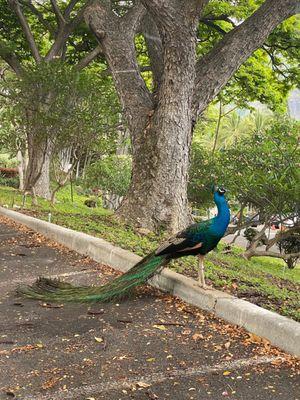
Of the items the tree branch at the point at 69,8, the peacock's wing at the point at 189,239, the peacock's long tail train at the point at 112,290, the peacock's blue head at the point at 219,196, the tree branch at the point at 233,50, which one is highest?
the tree branch at the point at 69,8

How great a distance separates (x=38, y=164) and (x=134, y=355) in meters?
11.8

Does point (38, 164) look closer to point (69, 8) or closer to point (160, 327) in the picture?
point (69, 8)

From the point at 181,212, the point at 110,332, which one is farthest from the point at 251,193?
the point at 110,332

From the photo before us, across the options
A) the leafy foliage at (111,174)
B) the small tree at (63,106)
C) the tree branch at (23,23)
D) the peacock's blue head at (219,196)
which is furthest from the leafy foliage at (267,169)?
the leafy foliage at (111,174)

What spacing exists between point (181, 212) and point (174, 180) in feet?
2.04

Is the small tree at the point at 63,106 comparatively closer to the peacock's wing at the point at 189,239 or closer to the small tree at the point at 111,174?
the peacock's wing at the point at 189,239

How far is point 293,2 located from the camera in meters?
9.60

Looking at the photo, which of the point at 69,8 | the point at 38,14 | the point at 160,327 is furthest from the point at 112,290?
the point at 38,14

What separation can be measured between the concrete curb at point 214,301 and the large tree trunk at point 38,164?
202 inches

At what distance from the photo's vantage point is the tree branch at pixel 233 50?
31.9ft

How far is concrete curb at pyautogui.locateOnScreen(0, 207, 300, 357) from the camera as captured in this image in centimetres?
418

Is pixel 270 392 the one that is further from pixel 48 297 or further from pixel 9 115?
pixel 9 115

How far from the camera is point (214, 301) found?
196 inches

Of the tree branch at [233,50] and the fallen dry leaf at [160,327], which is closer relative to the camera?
the fallen dry leaf at [160,327]
